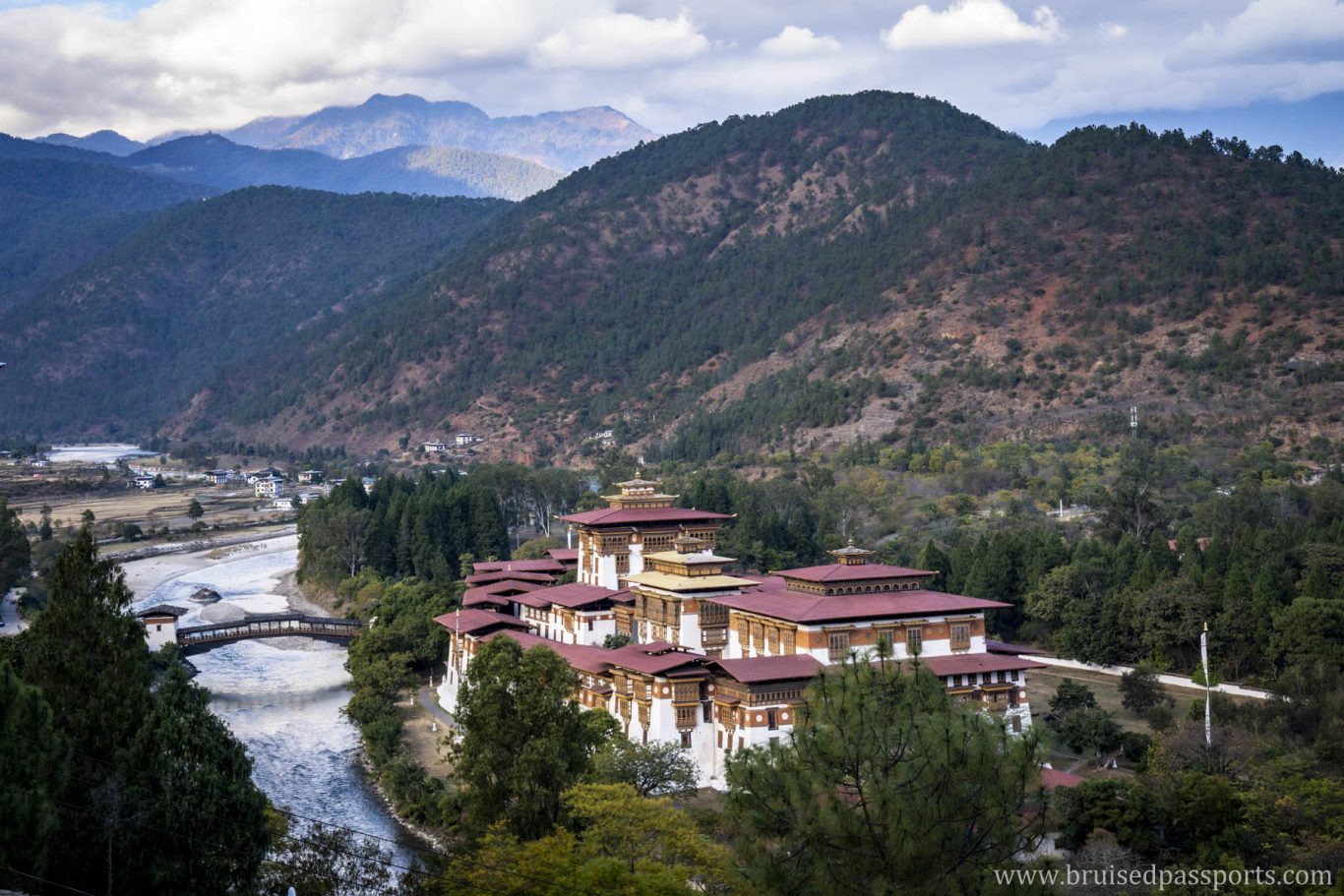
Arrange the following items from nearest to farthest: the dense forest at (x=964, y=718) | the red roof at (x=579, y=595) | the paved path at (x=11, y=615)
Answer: the dense forest at (x=964, y=718)
the red roof at (x=579, y=595)
the paved path at (x=11, y=615)

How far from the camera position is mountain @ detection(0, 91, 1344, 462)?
123750 millimetres

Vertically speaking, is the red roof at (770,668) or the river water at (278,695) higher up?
the red roof at (770,668)

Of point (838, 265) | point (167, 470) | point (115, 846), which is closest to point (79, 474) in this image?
point (167, 470)

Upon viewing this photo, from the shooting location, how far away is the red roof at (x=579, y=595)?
63.6m

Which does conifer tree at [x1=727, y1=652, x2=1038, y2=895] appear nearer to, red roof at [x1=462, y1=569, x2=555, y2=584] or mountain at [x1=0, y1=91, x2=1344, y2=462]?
red roof at [x1=462, y1=569, x2=555, y2=584]

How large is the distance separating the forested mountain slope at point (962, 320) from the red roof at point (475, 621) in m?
66.6

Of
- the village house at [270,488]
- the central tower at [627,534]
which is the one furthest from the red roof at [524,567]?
the village house at [270,488]

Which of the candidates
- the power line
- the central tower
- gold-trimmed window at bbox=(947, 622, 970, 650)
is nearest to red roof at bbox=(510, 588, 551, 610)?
the central tower

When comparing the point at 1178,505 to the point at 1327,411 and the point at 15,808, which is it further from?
the point at 15,808

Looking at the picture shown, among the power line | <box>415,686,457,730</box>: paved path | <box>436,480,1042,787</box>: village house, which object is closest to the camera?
the power line

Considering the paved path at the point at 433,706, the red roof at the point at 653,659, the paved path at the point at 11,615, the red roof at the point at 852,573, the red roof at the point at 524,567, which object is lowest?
the paved path at the point at 433,706

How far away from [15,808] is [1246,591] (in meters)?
50.7

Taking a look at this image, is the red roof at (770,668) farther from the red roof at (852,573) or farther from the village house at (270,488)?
the village house at (270,488)

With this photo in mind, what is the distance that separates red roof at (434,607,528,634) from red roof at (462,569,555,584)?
→ 5.90 m
